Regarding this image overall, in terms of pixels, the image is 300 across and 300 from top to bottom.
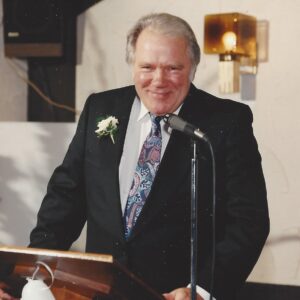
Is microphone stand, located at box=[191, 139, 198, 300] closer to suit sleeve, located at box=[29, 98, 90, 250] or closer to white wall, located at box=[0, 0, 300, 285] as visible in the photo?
suit sleeve, located at box=[29, 98, 90, 250]

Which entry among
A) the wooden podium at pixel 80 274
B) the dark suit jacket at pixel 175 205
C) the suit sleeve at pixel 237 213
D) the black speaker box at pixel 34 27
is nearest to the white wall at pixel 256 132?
the black speaker box at pixel 34 27

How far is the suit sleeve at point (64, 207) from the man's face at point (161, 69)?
32cm

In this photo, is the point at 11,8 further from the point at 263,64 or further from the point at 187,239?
the point at 187,239

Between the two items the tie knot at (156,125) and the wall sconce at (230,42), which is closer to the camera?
the tie knot at (156,125)

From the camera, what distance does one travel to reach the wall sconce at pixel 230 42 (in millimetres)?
3662

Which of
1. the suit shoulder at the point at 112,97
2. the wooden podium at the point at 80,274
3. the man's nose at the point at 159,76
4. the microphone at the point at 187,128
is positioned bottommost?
the wooden podium at the point at 80,274

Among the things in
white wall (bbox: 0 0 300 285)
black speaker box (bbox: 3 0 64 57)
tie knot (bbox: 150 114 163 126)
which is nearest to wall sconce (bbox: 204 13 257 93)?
white wall (bbox: 0 0 300 285)

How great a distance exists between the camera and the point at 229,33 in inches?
144

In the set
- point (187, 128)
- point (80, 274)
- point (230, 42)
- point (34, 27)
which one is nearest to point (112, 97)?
point (187, 128)

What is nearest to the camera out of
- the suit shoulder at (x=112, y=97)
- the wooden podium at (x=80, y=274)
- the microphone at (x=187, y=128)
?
the wooden podium at (x=80, y=274)

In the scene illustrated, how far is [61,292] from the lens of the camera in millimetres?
1794

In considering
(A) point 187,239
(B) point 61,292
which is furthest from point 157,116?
(B) point 61,292

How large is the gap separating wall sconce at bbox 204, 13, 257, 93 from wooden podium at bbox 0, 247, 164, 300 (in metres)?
2.16

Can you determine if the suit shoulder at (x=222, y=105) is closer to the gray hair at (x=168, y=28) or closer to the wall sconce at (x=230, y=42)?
the gray hair at (x=168, y=28)
